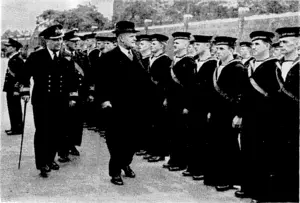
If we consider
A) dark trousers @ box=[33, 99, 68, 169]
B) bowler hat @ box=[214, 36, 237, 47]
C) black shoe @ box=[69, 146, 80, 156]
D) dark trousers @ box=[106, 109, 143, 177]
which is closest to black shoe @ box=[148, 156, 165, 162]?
dark trousers @ box=[106, 109, 143, 177]

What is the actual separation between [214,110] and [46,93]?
7.72 feet

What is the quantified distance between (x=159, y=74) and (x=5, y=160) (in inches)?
110

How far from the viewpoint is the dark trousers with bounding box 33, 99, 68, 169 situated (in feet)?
20.3

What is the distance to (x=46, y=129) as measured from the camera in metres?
6.23

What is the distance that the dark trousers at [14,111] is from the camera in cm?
970

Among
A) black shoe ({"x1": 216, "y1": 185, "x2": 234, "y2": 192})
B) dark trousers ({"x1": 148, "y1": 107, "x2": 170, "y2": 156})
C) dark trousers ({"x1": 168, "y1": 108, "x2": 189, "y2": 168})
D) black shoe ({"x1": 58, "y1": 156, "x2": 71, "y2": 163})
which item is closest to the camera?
black shoe ({"x1": 216, "y1": 185, "x2": 234, "y2": 192})

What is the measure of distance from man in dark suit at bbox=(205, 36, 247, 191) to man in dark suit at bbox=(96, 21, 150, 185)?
43.2 inches

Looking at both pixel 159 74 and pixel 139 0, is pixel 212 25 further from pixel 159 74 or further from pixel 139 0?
pixel 139 0

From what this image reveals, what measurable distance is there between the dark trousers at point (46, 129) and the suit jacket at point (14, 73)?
3.45m

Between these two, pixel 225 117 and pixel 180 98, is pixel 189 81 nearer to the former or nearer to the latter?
pixel 180 98

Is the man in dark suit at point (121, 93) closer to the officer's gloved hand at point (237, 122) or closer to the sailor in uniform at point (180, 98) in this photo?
the sailor in uniform at point (180, 98)

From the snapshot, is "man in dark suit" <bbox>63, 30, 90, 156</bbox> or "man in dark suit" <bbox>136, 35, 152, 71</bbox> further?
"man in dark suit" <bbox>136, 35, 152, 71</bbox>

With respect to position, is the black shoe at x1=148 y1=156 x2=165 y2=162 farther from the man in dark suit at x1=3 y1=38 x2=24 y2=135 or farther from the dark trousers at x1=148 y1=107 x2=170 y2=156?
the man in dark suit at x1=3 y1=38 x2=24 y2=135

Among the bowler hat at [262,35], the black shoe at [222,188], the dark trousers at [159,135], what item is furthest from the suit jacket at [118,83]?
the bowler hat at [262,35]
